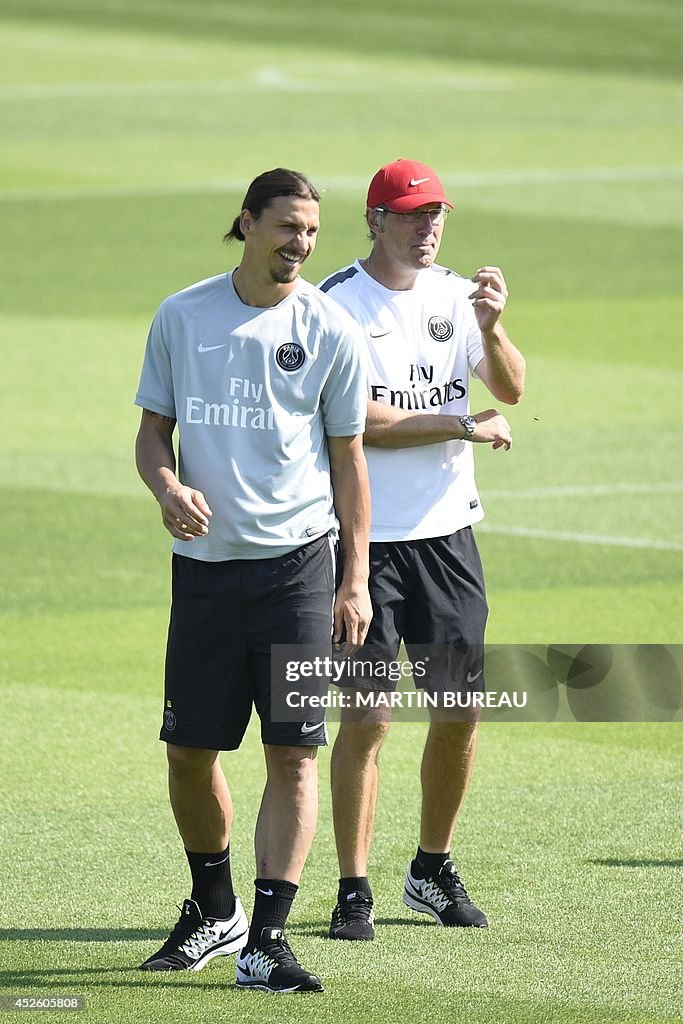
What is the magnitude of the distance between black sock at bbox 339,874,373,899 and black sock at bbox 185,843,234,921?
0.49 metres

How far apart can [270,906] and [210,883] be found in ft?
1.25

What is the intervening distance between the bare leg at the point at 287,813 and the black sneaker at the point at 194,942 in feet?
1.10

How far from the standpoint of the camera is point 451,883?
7.14 meters

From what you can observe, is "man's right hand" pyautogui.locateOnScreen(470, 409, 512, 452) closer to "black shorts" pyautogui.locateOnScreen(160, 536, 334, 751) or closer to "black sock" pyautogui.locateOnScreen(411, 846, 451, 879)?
"black shorts" pyautogui.locateOnScreen(160, 536, 334, 751)

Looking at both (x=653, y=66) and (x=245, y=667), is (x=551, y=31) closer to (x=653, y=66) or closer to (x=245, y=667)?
(x=653, y=66)

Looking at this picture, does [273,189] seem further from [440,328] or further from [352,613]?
[352,613]

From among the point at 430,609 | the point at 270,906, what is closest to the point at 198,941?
the point at 270,906

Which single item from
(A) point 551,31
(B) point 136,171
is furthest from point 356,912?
(A) point 551,31

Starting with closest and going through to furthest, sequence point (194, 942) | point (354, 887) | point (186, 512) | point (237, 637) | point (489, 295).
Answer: point (186, 512) < point (237, 637) < point (194, 942) < point (489, 295) < point (354, 887)

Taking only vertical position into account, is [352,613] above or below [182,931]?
above

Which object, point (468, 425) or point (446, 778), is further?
point (446, 778)

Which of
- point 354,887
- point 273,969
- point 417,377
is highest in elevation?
point 417,377

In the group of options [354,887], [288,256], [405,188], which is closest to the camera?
[288,256]

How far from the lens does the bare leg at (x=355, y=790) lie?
23.3 ft
